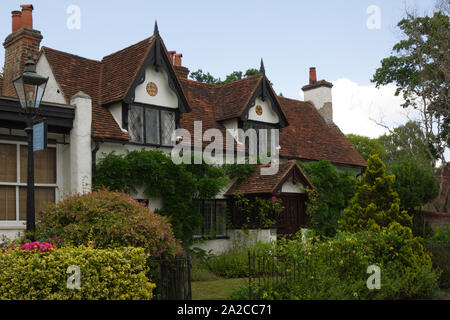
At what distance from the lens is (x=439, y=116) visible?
30.0 meters

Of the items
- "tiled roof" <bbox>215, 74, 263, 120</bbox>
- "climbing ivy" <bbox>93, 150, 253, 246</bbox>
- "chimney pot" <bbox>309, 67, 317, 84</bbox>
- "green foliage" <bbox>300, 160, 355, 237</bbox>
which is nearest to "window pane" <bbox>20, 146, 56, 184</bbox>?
"climbing ivy" <bbox>93, 150, 253, 246</bbox>

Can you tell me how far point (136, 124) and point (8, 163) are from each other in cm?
440

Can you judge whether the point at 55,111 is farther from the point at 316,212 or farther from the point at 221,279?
the point at 316,212

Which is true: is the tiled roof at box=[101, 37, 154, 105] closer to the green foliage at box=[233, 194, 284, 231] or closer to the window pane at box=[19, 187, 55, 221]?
the window pane at box=[19, 187, 55, 221]

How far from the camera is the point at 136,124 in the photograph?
16562 millimetres

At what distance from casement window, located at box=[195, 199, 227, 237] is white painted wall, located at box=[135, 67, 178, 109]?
12.1ft

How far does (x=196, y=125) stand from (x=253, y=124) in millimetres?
2614

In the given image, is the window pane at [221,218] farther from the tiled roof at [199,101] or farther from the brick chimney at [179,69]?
the brick chimney at [179,69]

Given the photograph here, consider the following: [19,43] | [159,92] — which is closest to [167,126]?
[159,92]

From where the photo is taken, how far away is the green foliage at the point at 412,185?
23297mm

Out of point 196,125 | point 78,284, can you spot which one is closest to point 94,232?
point 78,284

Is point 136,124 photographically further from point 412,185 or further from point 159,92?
point 412,185
